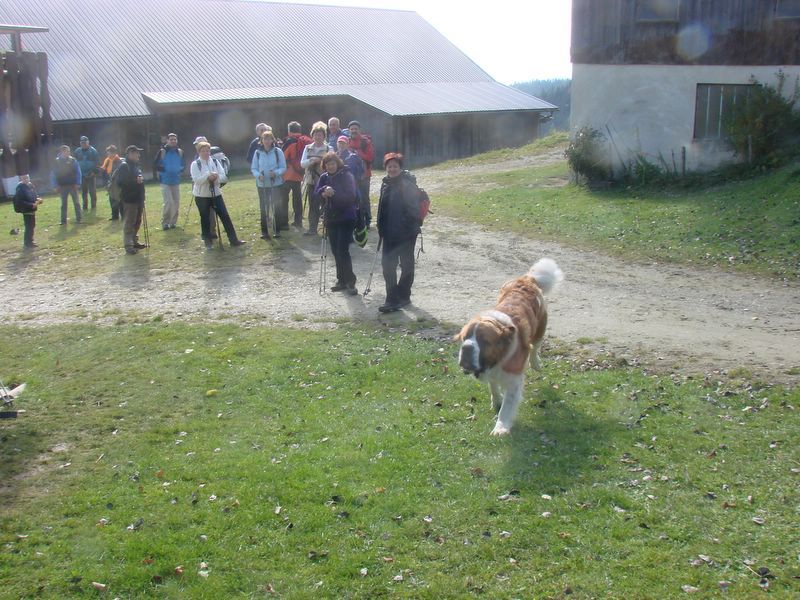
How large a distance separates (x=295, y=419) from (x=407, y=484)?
1830 mm

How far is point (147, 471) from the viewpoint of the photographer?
6938 mm

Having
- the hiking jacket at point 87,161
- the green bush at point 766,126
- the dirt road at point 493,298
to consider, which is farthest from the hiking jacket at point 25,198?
the green bush at point 766,126

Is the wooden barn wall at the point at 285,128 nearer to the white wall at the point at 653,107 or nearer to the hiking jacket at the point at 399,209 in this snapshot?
the white wall at the point at 653,107

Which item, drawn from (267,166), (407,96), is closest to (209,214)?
(267,166)

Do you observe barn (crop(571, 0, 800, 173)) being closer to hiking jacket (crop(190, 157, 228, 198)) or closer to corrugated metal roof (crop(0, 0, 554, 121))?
hiking jacket (crop(190, 157, 228, 198))

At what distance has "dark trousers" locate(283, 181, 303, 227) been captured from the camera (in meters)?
16.2

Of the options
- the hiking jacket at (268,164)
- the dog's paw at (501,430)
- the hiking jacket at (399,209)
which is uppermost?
the hiking jacket at (268,164)

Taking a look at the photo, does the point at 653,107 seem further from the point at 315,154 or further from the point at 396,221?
the point at 396,221

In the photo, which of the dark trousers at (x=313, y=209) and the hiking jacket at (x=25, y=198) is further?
the hiking jacket at (x=25, y=198)

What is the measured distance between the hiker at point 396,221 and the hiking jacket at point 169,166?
7767mm

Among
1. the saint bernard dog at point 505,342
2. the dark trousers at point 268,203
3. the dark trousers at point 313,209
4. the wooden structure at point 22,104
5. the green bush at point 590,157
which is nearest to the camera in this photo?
the saint bernard dog at point 505,342

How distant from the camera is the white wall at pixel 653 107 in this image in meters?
20.0

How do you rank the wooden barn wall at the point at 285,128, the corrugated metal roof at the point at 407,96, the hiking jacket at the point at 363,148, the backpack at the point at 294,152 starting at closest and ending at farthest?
the hiking jacket at the point at 363,148 → the backpack at the point at 294,152 → the wooden barn wall at the point at 285,128 → the corrugated metal roof at the point at 407,96

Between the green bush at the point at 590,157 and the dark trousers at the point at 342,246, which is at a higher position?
the green bush at the point at 590,157
